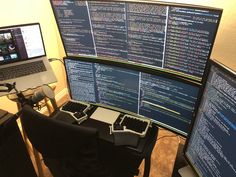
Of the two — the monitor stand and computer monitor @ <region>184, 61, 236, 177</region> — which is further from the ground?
computer monitor @ <region>184, 61, 236, 177</region>

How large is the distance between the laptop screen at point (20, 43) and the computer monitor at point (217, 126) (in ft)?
4.65

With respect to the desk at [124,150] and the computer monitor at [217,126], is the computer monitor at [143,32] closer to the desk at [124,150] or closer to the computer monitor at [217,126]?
the computer monitor at [217,126]

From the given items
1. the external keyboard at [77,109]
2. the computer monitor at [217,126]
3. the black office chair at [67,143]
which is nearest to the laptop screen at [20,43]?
the external keyboard at [77,109]

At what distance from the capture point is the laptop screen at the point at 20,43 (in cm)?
174

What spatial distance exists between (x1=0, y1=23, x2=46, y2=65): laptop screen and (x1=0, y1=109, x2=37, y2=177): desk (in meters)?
0.58

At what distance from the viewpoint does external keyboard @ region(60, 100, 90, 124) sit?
4.58ft

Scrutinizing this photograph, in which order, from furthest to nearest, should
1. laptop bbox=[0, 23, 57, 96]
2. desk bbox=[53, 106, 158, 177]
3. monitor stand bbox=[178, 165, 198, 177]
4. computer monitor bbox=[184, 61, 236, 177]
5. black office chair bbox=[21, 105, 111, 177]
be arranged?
laptop bbox=[0, 23, 57, 96] → desk bbox=[53, 106, 158, 177] → monitor stand bbox=[178, 165, 198, 177] → black office chair bbox=[21, 105, 111, 177] → computer monitor bbox=[184, 61, 236, 177]

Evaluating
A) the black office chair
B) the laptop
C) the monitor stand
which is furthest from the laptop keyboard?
the monitor stand

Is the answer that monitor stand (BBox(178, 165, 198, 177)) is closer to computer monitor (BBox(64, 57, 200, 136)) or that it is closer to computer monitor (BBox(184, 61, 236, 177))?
computer monitor (BBox(184, 61, 236, 177))

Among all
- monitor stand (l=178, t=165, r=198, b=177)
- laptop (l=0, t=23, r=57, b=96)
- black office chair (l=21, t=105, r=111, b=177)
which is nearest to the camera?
black office chair (l=21, t=105, r=111, b=177)

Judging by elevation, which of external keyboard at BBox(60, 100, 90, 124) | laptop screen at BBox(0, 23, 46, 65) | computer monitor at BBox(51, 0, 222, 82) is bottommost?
external keyboard at BBox(60, 100, 90, 124)

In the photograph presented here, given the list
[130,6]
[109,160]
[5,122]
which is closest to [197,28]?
[130,6]

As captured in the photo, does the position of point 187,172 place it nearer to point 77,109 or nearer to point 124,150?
point 124,150

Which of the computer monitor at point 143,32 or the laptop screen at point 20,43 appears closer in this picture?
the computer monitor at point 143,32
